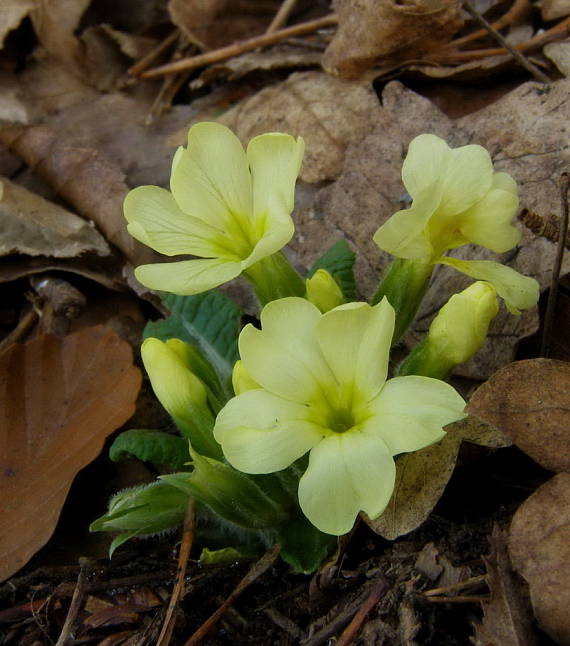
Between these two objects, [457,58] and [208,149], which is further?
[457,58]

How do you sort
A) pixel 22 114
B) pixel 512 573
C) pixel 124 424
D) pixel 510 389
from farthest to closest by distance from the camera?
pixel 22 114 → pixel 124 424 → pixel 510 389 → pixel 512 573

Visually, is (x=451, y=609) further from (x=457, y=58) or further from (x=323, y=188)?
(x=457, y=58)

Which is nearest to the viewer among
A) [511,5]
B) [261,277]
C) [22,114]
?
[261,277]

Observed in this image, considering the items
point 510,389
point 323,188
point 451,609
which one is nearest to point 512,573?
point 451,609

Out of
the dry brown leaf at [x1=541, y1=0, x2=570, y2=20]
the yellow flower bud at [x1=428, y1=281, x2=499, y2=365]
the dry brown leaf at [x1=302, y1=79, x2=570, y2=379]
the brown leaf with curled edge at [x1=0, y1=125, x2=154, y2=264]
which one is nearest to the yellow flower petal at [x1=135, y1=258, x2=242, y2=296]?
the yellow flower bud at [x1=428, y1=281, x2=499, y2=365]

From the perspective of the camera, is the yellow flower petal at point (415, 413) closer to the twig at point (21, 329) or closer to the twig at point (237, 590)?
the twig at point (237, 590)

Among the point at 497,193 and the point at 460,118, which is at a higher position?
the point at 497,193

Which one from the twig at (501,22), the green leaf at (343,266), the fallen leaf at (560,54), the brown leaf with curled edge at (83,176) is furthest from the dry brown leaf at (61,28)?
the fallen leaf at (560,54)
